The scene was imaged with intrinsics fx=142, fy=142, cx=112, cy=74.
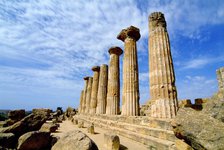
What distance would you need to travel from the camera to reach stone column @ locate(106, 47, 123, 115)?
45.7ft

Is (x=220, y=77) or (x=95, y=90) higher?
(x=95, y=90)

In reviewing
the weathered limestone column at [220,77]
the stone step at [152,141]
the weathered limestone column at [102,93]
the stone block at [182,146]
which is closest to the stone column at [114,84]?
the weathered limestone column at [102,93]

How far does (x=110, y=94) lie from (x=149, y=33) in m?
7.56

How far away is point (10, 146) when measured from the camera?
5305 millimetres

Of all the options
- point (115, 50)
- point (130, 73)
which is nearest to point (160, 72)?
point (130, 73)

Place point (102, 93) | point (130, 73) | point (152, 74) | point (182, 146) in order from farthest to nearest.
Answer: point (102, 93)
point (130, 73)
point (152, 74)
point (182, 146)

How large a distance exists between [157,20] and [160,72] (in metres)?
3.36

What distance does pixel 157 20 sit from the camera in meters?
8.78

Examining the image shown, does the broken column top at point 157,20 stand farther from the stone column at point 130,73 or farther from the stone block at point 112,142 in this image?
the stone block at point 112,142

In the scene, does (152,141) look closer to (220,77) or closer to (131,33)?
(220,77)

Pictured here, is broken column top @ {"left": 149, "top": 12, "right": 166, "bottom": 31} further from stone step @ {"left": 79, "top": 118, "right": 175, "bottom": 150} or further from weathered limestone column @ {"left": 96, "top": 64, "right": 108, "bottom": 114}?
weathered limestone column @ {"left": 96, "top": 64, "right": 108, "bottom": 114}

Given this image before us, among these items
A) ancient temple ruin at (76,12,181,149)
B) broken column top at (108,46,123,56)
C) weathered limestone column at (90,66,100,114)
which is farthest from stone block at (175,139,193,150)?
weathered limestone column at (90,66,100,114)

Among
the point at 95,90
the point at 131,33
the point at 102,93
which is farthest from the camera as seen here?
the point at 95,90

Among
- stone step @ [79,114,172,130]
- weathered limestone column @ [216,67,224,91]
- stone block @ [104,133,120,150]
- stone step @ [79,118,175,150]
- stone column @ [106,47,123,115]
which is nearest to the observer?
stone step @ [79,118,175,150]
